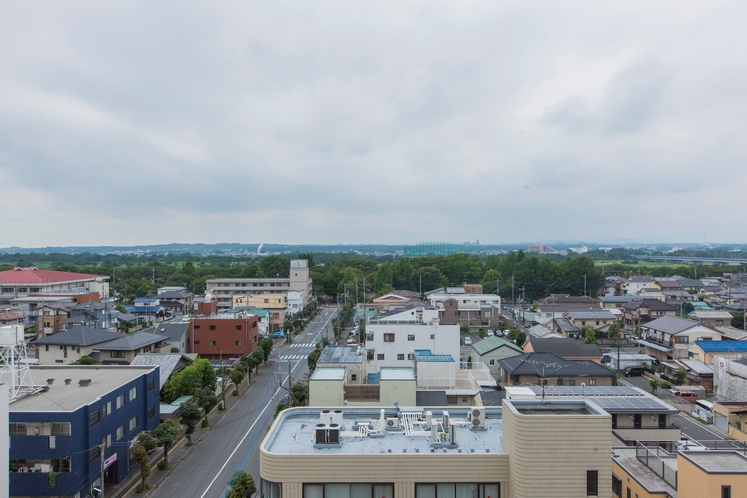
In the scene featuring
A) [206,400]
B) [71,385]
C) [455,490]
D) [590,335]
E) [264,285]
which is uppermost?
[455,490]

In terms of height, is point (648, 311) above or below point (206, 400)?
above

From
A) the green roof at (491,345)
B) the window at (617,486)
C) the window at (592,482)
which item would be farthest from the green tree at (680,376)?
the window at (592,482)

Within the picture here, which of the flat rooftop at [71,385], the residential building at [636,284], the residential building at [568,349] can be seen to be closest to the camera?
the flat rooftop at [71,385]

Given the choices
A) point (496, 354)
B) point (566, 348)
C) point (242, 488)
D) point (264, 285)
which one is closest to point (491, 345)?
point (496, 354)

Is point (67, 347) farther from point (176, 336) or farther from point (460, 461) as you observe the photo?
point (460, 461)

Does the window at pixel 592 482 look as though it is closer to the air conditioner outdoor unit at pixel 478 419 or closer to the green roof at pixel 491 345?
the air conditioner outdoor unit at pixel 478 419

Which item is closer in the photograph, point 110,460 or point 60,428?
point 60,428

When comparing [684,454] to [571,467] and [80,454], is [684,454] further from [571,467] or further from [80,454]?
[80,454]
